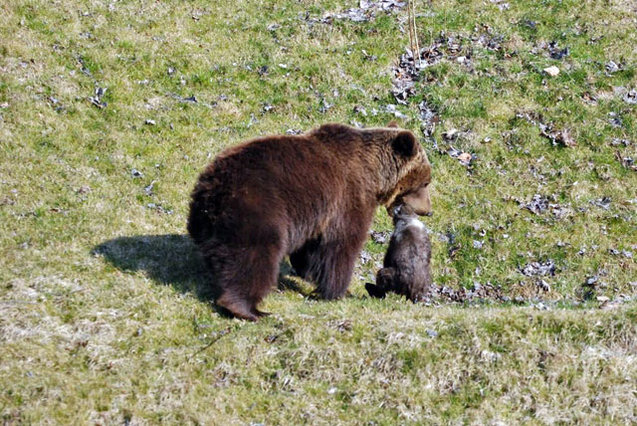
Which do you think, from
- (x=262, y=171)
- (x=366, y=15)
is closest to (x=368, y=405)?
(x=262, y=171)

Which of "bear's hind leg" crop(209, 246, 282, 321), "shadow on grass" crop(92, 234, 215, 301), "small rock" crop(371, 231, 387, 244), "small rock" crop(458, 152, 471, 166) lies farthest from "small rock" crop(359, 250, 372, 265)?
"bear's hind leg" crop(209, 246, 282, 321)

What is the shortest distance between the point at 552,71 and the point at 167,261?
30.4 ft

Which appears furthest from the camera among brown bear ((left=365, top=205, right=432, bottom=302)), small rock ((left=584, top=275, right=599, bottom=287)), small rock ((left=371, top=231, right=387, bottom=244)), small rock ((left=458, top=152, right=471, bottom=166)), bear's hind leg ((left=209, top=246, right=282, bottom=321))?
small rock ((left=458, top=152, right=471, bottom=166))

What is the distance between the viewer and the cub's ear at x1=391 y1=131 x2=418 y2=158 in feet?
31.1

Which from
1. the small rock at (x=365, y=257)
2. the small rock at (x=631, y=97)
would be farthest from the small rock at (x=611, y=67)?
the small rock at (x=365, y=257)

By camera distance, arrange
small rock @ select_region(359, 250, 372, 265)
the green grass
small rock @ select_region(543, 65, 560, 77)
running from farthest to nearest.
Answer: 1. small rock @ select_region(543, 65, 560, 77)
2. small rock @ select_region(359, 250, 372, 265)
3. the green grass

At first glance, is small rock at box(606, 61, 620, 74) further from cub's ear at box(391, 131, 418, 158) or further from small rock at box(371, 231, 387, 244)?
cub's ear at box(391, 131, 418, 158)

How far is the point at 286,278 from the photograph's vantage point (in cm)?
997

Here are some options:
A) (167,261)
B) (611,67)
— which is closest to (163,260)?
(167,261)

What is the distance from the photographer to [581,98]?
14.3m

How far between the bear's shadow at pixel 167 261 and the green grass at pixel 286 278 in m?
0.04

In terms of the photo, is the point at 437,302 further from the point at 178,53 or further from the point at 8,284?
the point at 178,53

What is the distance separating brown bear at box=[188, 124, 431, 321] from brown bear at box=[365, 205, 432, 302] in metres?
0.60

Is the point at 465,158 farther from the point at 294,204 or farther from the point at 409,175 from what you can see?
the point at 294,204
